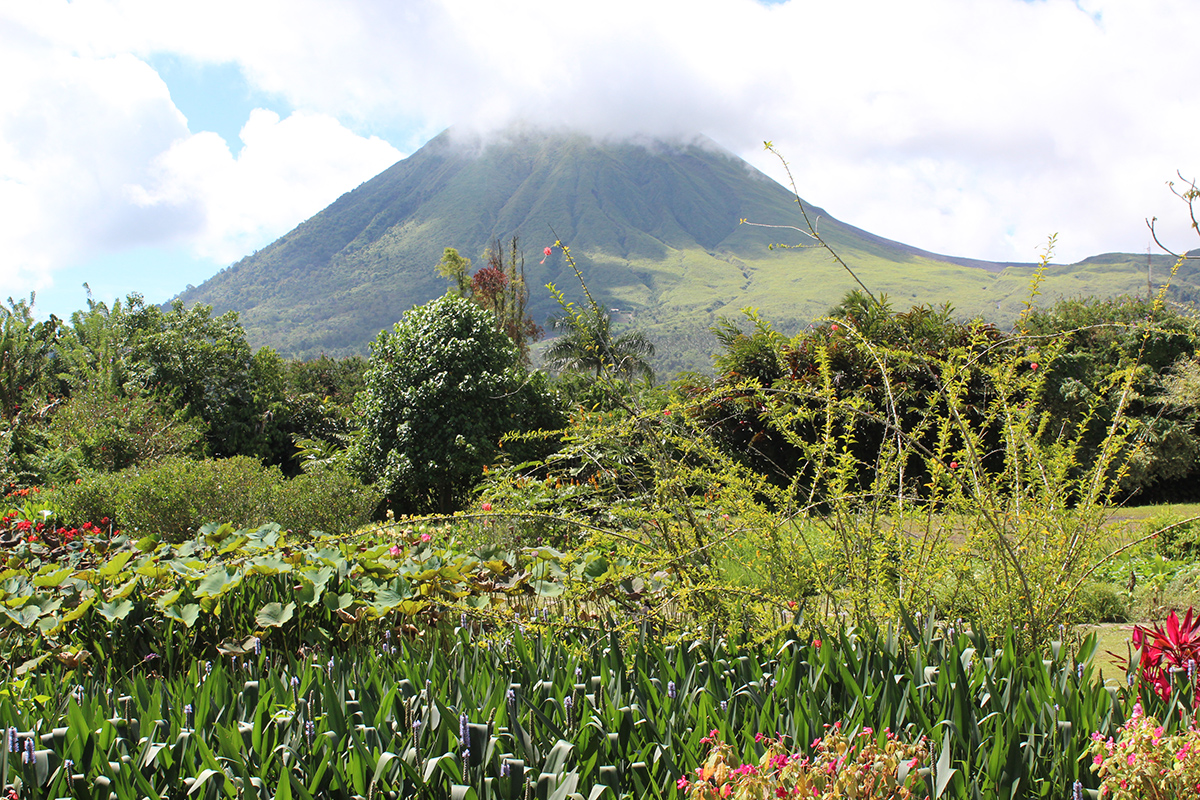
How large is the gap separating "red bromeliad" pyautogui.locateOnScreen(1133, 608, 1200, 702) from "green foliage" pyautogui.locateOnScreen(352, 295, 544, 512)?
746 centimetres

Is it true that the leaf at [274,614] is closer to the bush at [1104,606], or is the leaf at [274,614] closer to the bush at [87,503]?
the bush at [1104,606]

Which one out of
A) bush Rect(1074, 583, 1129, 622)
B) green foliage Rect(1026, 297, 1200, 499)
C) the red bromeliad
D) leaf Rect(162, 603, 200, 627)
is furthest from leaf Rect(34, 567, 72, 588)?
green foliage Rect(1026, 297, 1200, 499)

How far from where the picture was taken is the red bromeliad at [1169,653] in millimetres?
1999

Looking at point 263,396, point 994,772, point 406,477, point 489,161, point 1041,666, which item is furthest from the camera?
point 489,161

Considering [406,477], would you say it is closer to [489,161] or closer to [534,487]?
[534,487]

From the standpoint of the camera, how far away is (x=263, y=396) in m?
14.8

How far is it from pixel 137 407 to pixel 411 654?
9.54 metres

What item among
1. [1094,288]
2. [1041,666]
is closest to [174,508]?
[1041,666]

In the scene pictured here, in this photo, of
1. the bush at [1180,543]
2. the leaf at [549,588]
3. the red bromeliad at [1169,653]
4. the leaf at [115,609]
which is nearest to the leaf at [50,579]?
→ the leaf at [115,609]

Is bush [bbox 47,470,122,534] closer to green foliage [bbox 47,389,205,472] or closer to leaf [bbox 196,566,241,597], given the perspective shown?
green foliage [bbox 47,389,205,472]

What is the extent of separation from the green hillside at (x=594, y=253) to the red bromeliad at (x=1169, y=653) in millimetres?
84485

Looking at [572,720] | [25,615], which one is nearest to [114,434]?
[25,615]

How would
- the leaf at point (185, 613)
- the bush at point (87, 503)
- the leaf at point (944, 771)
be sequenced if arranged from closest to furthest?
1. the leaf at point (944, 771)
2. the leaf at point (185, 613)
3. the bush at point (87, 503)

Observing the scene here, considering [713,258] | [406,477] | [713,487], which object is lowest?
[406,477]
